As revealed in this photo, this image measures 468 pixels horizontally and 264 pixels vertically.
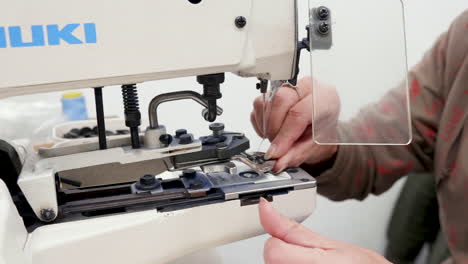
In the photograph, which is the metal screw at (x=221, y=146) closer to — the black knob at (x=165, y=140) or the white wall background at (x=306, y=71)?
the black knob at (x=165, y=140)

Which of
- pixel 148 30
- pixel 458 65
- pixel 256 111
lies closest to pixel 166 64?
pixel 148 30

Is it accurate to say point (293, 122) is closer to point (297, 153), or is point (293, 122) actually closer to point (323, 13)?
point (297, 153)

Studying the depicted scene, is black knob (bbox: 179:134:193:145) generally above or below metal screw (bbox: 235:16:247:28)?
below

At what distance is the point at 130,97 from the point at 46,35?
0.16 m

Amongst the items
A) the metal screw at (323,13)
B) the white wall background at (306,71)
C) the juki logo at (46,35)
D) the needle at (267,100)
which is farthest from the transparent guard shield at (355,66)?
the white wall background at (306,71)

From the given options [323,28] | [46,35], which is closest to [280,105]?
[323,28]

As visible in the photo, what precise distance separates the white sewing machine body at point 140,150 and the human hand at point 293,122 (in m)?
0.06

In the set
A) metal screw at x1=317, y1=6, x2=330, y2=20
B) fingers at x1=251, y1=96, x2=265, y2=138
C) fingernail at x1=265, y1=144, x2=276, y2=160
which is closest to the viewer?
metal screw at x1=317, y1=6, x2=330, y2=20

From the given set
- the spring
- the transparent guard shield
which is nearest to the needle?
the transparent guard shield

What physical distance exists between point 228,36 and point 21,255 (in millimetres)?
374

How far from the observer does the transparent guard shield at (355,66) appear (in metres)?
0.65

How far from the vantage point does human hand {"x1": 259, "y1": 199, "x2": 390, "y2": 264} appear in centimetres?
56

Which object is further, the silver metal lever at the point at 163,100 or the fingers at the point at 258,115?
the fingers at the point at 258,115

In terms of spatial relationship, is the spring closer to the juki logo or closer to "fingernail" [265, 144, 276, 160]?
the juki logo
